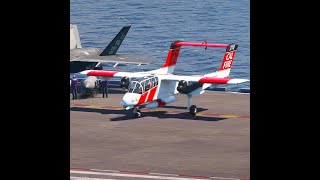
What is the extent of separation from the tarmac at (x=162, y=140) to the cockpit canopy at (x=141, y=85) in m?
2.01

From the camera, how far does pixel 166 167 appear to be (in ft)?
108

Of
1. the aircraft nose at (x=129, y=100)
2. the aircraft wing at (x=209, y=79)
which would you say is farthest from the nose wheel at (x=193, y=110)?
the aircraft nose at (x=129, y=100)

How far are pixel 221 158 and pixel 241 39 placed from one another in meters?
120

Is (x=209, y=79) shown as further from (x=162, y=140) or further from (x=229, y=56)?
(x=162, y=140)

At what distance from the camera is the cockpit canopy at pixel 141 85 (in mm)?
47938

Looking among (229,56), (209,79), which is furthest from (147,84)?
(229,56)

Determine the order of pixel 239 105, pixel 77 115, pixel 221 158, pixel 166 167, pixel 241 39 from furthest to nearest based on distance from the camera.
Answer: pixel 241 39 → pixel 239 105 → pixel 77 115 → pixel 221 158 → pixel 166 167

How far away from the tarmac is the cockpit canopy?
2011 mm

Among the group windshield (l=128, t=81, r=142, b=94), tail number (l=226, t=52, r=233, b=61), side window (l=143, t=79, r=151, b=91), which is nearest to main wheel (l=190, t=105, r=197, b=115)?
side window (l=143, t=79, r=151, b=91)

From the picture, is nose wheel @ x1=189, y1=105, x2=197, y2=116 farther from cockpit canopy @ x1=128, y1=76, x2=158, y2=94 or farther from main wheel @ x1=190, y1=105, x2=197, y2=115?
cockpit canopy @ x1=128, y1=76, x2=158, y2=94
